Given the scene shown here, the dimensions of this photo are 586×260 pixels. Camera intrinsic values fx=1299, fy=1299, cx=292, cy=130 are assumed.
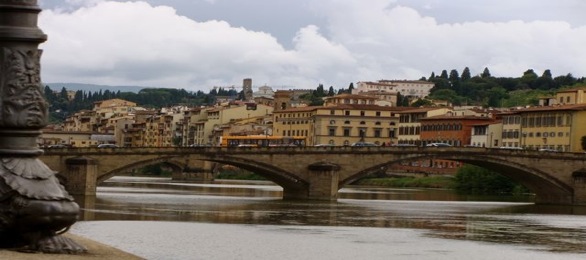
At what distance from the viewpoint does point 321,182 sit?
7694 centimetres

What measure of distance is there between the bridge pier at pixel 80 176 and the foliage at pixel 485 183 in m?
38.9

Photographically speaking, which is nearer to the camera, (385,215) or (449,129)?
(385,215)

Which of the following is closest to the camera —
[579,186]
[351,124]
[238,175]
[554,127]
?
Result: [579,186]

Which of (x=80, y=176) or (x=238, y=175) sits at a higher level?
(x=80, y=176)

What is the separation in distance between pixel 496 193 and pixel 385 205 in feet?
106

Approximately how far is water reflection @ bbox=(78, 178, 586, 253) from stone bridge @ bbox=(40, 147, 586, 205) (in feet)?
9.10

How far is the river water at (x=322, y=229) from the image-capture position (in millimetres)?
34656

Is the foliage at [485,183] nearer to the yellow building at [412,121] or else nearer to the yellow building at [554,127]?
the yellow building at [554,127]

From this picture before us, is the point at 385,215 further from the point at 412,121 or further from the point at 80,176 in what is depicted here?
the point at 412,121

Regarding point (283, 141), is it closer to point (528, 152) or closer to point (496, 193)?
point (496, 193)

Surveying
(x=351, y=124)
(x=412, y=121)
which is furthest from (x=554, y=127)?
(x=351, y=124)

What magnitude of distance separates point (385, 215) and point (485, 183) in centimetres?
4581

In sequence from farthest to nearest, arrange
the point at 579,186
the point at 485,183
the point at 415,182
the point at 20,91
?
the point at 415,182, the point at 485,183, the point at 579,186, the point at 20,91

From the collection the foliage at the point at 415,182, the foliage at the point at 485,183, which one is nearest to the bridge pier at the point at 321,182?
the foliage at the point at 485,183
